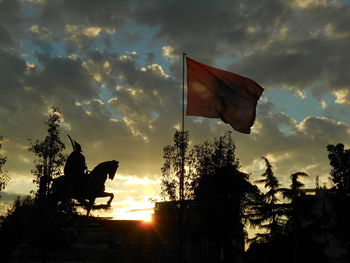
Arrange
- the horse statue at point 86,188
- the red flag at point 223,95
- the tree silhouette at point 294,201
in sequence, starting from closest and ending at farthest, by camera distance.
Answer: the red flag at point 223,95, the horse statue at point 86,188, the tree silhouette at point 294,201

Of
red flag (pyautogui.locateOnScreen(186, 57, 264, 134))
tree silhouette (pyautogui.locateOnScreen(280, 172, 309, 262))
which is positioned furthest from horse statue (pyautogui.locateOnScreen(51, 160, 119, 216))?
tree silhouette (pyautogui.locateOnScreen(280, 172, 309, 262))

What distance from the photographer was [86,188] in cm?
1880

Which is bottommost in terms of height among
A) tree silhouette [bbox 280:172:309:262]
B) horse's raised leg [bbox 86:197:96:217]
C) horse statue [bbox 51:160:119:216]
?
horse's raised leg [bbox 86:197:96:217]

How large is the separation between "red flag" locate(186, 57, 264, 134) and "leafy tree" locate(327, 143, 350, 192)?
27168 millimetres

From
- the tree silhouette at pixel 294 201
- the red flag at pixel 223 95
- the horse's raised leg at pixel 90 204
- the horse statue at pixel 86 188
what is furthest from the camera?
the tree silhouette at pixel 294 201

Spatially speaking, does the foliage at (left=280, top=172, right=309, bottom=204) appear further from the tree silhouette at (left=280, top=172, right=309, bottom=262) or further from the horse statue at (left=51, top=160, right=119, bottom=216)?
the horse statue at (left=51, top=160, right=119, bottom=216)

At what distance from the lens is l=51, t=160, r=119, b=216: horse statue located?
1877 cm

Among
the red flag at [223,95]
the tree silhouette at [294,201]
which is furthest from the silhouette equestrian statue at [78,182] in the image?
the tree silhouette at [294,201]

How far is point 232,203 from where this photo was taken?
1869 inches

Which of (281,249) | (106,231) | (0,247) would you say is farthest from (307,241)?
(0,247)

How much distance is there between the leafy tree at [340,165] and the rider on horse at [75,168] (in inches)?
1225

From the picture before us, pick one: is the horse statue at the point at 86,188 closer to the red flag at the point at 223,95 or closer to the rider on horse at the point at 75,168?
the rider on horse at the point at 75,168

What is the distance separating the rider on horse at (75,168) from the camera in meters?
18.6

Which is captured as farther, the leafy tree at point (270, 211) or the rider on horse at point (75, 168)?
A: the leafy tree at point (270, 211)
